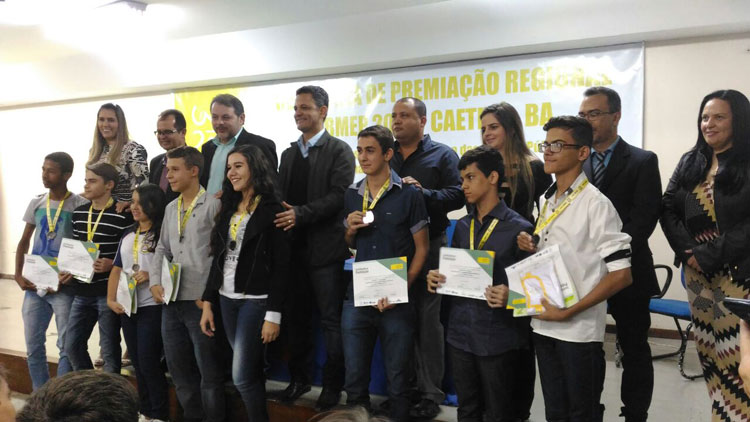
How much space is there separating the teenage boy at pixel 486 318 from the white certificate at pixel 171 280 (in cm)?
129

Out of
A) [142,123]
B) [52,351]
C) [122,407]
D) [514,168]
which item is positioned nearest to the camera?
[122,407]

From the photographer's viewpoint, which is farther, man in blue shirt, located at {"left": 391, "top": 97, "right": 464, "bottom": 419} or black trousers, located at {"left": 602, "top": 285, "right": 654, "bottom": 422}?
man in blue shirt, located at {"left": 391, "top": 97, "right": 464, "bottom": 419}

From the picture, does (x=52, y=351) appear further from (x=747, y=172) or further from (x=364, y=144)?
(x=747, y=172)

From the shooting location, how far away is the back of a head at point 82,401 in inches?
47.9

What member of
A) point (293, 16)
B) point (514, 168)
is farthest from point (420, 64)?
point (514, 168)

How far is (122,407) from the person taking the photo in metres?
1.25

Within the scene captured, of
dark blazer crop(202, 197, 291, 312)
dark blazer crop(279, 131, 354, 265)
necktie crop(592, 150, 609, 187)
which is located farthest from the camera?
dark blazer crop(279, 131, 354, 265)

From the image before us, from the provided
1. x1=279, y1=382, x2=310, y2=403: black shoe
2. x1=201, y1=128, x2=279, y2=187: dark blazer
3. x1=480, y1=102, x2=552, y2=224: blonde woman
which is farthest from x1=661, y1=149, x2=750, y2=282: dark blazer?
x1=201, y1=128, x2=279, y2=187: dark blazer

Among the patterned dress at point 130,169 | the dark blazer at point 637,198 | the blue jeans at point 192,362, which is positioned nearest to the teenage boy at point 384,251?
the blue jeans at point 192,362

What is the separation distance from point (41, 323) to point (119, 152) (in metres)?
1.19

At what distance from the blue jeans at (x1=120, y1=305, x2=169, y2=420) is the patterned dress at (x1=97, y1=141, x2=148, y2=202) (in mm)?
973

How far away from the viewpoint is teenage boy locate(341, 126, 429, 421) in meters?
2.61

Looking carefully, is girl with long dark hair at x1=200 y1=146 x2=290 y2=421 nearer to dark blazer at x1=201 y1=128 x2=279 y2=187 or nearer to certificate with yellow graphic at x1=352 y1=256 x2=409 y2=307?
certificate with yellow graphic at x1=352 y1=256 x2=409 y2=307

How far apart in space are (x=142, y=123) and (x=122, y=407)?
693cm
